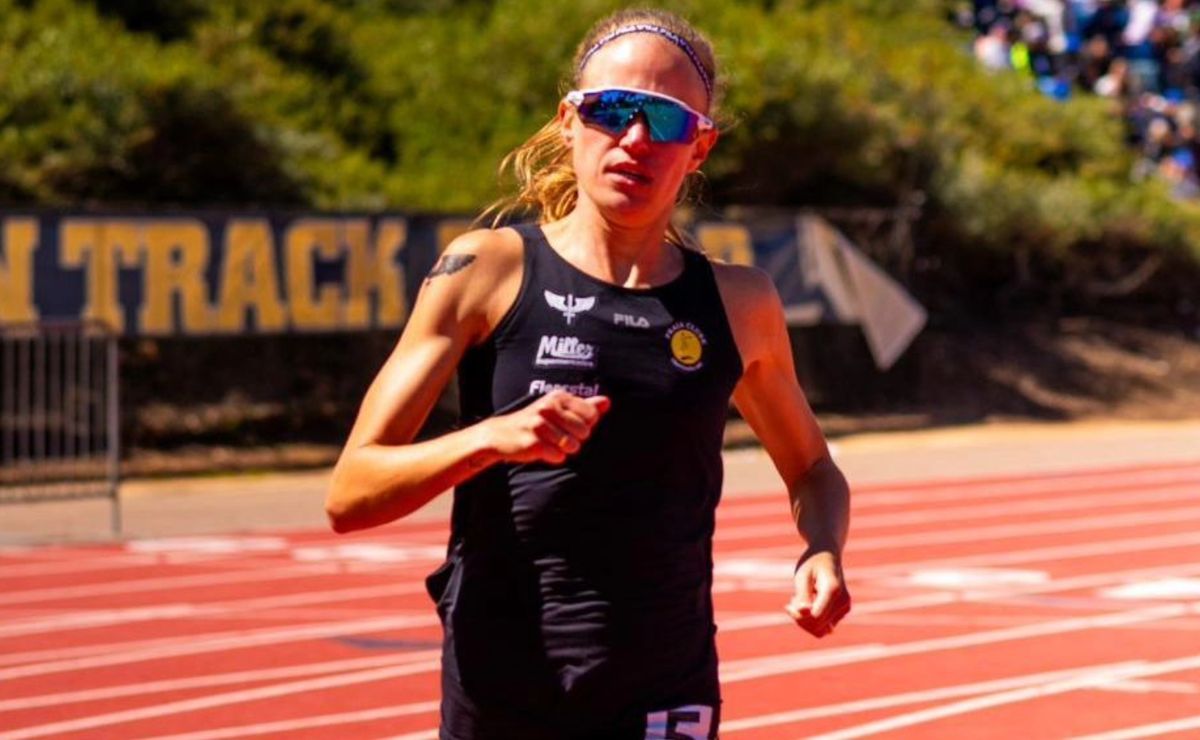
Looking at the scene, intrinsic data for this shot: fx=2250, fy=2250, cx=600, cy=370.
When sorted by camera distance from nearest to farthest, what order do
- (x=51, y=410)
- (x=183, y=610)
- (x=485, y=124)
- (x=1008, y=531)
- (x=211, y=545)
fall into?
(x=183, y=610)
(x=211, y=545)
(x=1008, y=531)
(x=51, y=410)
(x=485, y=124)

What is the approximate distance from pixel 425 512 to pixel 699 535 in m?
12.3

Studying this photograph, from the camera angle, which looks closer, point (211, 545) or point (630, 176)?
point (630, 176)

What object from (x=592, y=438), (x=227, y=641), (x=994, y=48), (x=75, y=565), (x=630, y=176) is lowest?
(x=75, y=565)

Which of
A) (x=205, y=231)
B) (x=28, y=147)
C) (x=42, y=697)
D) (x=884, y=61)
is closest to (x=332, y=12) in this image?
(x=884, y=61)

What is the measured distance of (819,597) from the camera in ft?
11.8

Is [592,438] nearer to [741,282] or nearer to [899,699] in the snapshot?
[741,282]

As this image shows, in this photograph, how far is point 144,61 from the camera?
856 inches

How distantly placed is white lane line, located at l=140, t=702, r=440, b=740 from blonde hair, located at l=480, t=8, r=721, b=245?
4392mm

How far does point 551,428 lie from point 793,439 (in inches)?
39.7

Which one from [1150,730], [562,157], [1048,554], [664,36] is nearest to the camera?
[664,36]

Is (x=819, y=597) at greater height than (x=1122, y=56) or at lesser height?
greater

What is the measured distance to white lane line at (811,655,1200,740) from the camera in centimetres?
806

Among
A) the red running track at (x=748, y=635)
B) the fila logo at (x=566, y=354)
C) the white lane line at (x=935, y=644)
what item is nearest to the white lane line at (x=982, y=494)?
the red running track at (x=748, y=635)

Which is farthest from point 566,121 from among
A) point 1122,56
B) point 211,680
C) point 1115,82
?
point 1122,56
